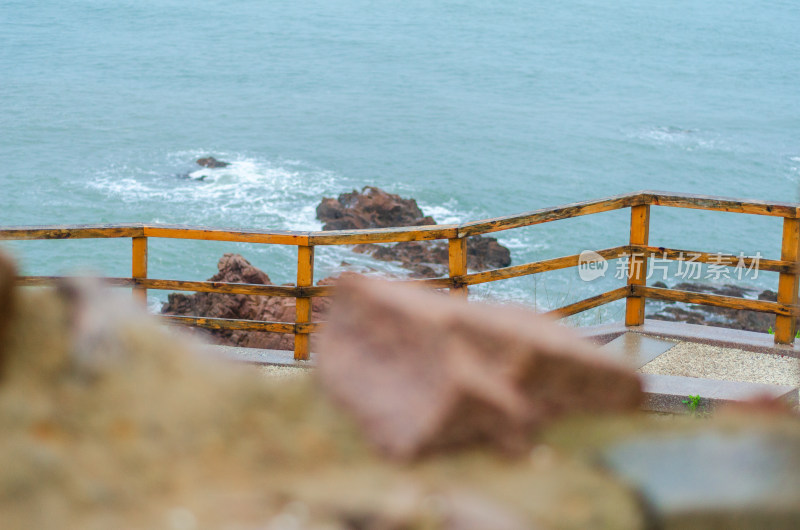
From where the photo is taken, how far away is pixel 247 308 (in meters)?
11.2

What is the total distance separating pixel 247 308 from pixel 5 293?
32.4ft

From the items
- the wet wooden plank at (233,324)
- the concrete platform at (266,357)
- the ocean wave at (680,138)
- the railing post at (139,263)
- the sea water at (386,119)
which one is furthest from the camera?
the ocean wave at (680,138)

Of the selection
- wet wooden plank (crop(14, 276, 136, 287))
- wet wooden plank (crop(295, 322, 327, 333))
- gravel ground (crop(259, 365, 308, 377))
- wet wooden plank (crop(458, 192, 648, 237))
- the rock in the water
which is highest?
wet wooden plank (crop(458, 192, 648, 237))

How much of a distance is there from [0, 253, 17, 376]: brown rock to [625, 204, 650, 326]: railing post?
4.90m

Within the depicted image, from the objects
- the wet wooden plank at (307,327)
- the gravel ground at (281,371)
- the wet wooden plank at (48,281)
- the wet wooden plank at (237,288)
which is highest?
the wet wooden plank at (48,281)

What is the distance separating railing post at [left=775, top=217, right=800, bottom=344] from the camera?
5656 millimetres

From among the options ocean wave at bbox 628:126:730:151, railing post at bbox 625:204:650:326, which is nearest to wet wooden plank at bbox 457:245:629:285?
railing post at bbox 625:204:650:326

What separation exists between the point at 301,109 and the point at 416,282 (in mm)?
41958

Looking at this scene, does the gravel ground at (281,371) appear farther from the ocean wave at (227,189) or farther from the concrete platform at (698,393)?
the ocean wave at (227,189)

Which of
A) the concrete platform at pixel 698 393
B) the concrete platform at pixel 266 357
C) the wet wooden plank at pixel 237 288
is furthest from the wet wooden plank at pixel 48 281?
the concrete platform at pixel 698 393

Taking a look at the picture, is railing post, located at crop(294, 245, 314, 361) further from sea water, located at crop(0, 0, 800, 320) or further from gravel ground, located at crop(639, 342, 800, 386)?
sea water, located at crop(0, 0, 800, 320)

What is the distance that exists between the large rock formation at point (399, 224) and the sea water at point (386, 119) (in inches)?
32.2

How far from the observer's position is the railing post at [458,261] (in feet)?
17.5

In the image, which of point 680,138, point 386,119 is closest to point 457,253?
point 680,138
